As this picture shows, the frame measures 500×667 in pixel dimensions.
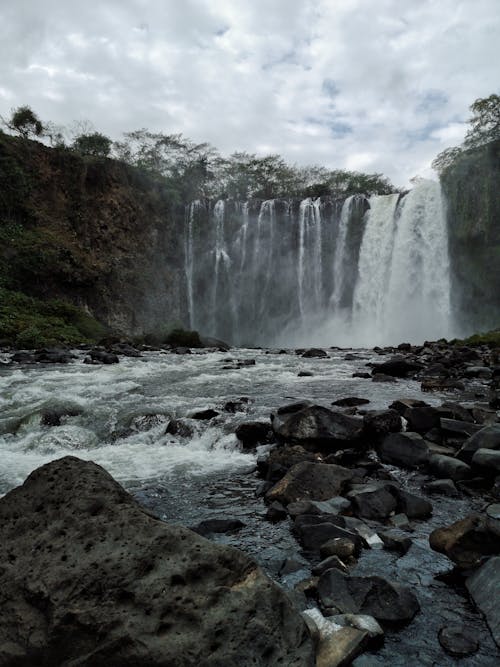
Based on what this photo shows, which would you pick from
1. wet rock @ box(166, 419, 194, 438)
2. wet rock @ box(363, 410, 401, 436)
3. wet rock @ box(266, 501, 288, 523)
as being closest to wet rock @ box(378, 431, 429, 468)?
wet rock @ box(363, 410, 401, 436)

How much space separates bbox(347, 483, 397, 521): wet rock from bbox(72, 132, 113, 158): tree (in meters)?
38.1

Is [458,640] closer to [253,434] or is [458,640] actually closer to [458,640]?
[458,640]

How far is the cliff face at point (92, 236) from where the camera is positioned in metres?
28.8

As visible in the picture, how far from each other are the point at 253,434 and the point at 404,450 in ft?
7.10

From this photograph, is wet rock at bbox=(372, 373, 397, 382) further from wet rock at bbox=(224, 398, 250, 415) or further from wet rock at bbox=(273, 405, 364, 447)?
wet rock at bbox=(273, 405, 364, 447)

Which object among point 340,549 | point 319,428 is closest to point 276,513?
point 340,549

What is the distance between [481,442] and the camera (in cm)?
538

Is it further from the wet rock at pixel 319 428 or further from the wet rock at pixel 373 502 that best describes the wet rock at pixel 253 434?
the wet rock at pixel 373 502

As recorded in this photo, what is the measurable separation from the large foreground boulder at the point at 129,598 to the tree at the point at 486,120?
36017mm

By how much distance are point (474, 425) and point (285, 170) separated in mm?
52416

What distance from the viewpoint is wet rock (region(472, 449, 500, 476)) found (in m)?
4.90

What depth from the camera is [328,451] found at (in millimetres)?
6078

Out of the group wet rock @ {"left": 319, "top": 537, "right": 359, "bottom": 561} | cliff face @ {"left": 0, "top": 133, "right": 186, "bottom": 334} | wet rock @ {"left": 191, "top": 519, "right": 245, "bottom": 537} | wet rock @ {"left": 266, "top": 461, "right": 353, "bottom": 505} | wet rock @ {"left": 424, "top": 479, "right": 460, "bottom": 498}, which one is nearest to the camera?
wet rock @ {"left": 319, "top": 537, "right": 359, "bottom": 561}

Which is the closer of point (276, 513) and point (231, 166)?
point (276, 513)
